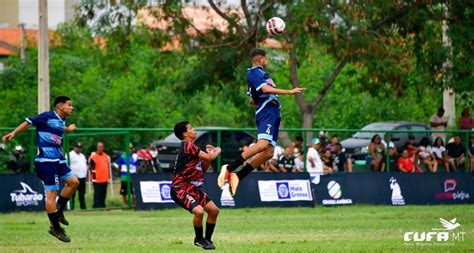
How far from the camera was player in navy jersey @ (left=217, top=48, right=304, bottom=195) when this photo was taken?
18.3 metres

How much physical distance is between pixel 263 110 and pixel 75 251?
3.74m

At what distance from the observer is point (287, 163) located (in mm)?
34406

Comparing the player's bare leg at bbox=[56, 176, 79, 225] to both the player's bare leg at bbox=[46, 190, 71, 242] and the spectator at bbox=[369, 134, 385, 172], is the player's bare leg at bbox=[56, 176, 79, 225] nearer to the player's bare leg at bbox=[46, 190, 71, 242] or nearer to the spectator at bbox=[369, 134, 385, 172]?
the player's bare leg at bbox=[46, 190, 71, 242]

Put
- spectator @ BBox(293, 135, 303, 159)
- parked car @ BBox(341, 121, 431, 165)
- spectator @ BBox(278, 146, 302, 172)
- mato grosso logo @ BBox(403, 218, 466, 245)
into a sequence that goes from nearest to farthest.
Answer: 1. mato grosso logo @ BBox(403, 218, 466, 245)
2. spectator @ BBox(278, 146, 302, 172)
3. spectator @ BBox(293, 135, 303, 159)
4. parked car @ BBox(341, 121, 431, 165)

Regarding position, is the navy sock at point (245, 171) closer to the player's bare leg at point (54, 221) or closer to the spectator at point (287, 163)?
the player's bare leg at point (54, 221)

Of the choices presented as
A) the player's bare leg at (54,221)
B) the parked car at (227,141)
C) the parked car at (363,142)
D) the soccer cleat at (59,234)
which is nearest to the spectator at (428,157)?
the parked car at (363,142)

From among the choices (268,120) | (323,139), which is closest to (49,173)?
(268,120)

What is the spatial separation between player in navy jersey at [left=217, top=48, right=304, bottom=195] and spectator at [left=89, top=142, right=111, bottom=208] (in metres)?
14.7

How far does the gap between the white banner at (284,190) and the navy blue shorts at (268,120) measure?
559 inches

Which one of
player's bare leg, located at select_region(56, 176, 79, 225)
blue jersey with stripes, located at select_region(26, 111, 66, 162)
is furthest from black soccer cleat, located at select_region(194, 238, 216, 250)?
blue jersey with stripes, located at select_region(26, 111, 66, 162)

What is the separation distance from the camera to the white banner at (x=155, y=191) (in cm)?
3219

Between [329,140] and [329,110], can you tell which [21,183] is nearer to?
[329,140]

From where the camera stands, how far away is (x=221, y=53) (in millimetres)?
39688

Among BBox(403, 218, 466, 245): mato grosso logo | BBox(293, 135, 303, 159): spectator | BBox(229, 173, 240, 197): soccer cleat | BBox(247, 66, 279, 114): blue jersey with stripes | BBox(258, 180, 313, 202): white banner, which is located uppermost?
BBox(247, 66, 279, 114): blue jersey with stripes
